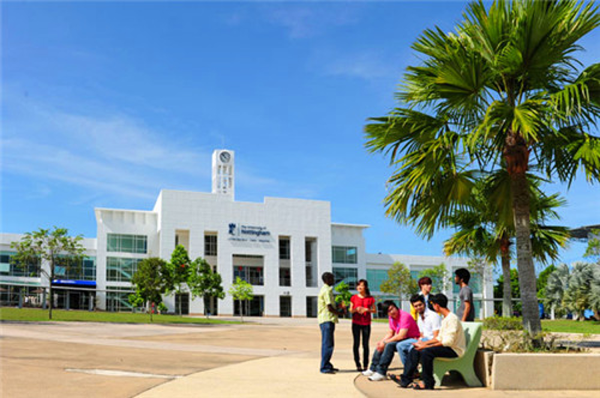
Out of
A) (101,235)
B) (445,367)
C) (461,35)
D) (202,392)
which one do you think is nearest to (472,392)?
(445,367)

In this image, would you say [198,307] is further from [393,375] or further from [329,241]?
[393,375]

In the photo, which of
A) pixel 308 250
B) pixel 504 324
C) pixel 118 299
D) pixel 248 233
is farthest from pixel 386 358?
pixel 308 250

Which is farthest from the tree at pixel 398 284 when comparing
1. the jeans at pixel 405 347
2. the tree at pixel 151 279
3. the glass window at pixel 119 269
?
the jeans at pixel 405 347

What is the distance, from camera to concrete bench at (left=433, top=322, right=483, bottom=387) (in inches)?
328

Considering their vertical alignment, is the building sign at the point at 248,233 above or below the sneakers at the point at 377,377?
above

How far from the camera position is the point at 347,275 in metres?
75.6

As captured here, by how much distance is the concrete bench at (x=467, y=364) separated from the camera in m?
8.34

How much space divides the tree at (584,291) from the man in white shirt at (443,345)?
30.3m

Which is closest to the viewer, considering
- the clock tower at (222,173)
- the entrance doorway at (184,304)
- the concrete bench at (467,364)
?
the concrete bench at (467,364)

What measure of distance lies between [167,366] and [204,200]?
56.6m

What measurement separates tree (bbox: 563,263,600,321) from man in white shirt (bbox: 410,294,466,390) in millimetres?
30329

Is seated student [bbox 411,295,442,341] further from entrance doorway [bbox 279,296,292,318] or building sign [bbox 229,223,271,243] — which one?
entrance doorway [bbox 279,296,292,318]

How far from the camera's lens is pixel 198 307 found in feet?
208

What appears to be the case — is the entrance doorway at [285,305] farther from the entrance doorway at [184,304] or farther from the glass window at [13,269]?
the glass window at [13,269]
